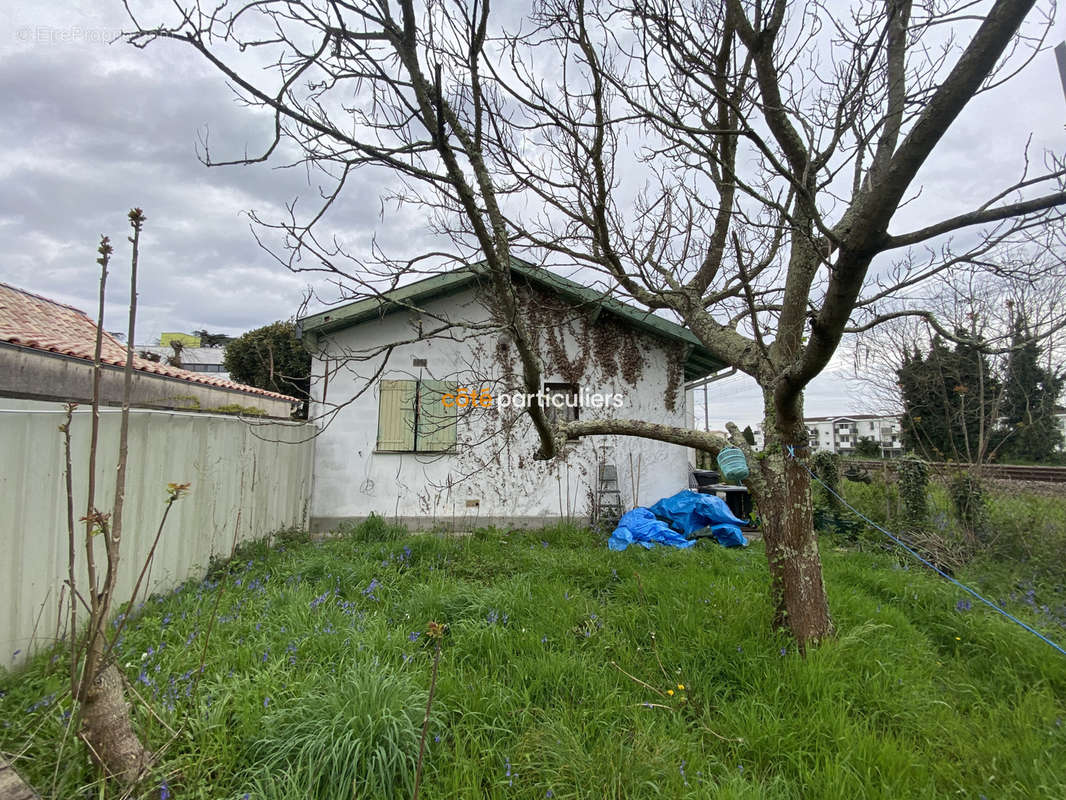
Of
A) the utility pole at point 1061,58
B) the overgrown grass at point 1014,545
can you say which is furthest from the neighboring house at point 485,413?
the utility pole at point 1061,58

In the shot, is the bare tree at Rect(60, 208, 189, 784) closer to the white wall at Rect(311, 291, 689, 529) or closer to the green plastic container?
the green plastic container

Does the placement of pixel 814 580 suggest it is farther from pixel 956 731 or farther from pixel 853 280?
pixel 853 280

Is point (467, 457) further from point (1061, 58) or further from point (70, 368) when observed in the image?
point (70, 368)

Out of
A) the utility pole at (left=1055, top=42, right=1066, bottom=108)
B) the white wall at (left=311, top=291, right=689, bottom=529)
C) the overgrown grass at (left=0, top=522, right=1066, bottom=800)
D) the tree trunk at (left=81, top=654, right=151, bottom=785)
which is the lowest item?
the overgrown grass at (left=0, top=522, right=1066, bottom=800)

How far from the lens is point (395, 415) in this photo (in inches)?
278

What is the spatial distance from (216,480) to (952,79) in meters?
6.21

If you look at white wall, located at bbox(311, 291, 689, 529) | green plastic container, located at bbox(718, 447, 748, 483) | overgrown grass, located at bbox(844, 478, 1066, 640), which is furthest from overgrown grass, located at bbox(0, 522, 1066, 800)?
white wall, located at bbox(311, 291, 689, 529)

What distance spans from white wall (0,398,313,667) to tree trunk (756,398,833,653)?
14.1 feet

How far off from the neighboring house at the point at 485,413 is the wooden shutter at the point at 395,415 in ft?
0.05

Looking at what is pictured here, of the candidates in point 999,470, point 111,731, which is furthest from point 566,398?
point 999,470

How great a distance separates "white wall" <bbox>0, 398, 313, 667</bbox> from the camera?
8.91 feet

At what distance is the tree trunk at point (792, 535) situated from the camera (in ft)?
8.93

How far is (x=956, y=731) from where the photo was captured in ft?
7.18

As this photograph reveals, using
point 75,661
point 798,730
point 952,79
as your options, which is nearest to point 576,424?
point 798,730
